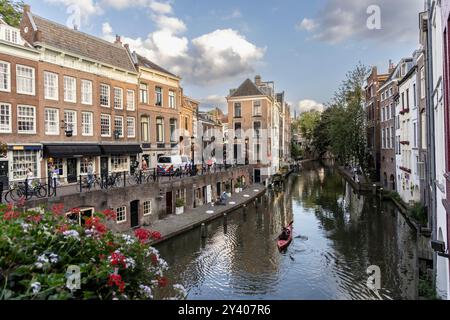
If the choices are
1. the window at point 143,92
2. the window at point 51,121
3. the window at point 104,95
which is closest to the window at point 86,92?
the window at point 104,95

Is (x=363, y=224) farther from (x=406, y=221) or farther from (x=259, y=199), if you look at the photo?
(x=259, y=199)

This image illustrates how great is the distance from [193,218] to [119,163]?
9829 mm

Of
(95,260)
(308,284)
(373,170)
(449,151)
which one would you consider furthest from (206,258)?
(373,170)

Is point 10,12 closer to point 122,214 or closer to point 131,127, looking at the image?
point 131,127

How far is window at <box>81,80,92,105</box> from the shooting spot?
2593 centimetres

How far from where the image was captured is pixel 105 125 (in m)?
28.2

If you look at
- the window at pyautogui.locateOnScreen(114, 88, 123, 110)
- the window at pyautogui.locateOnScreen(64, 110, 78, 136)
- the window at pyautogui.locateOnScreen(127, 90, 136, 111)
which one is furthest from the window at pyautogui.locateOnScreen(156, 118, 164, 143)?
the window at pyautogui.locateOnScreen(64, 110, 78, 136)

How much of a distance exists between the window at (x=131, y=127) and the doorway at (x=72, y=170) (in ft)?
20.8

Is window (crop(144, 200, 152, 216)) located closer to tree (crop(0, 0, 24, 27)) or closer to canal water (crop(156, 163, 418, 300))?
canal water (crop(156, 163, 418, 300))

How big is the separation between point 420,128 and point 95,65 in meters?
24.9

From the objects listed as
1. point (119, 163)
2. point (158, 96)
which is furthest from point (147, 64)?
point (119, 163)

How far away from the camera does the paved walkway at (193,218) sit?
20984 millimetres

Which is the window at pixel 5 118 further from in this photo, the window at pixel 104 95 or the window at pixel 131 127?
the window at pixel 131 127
